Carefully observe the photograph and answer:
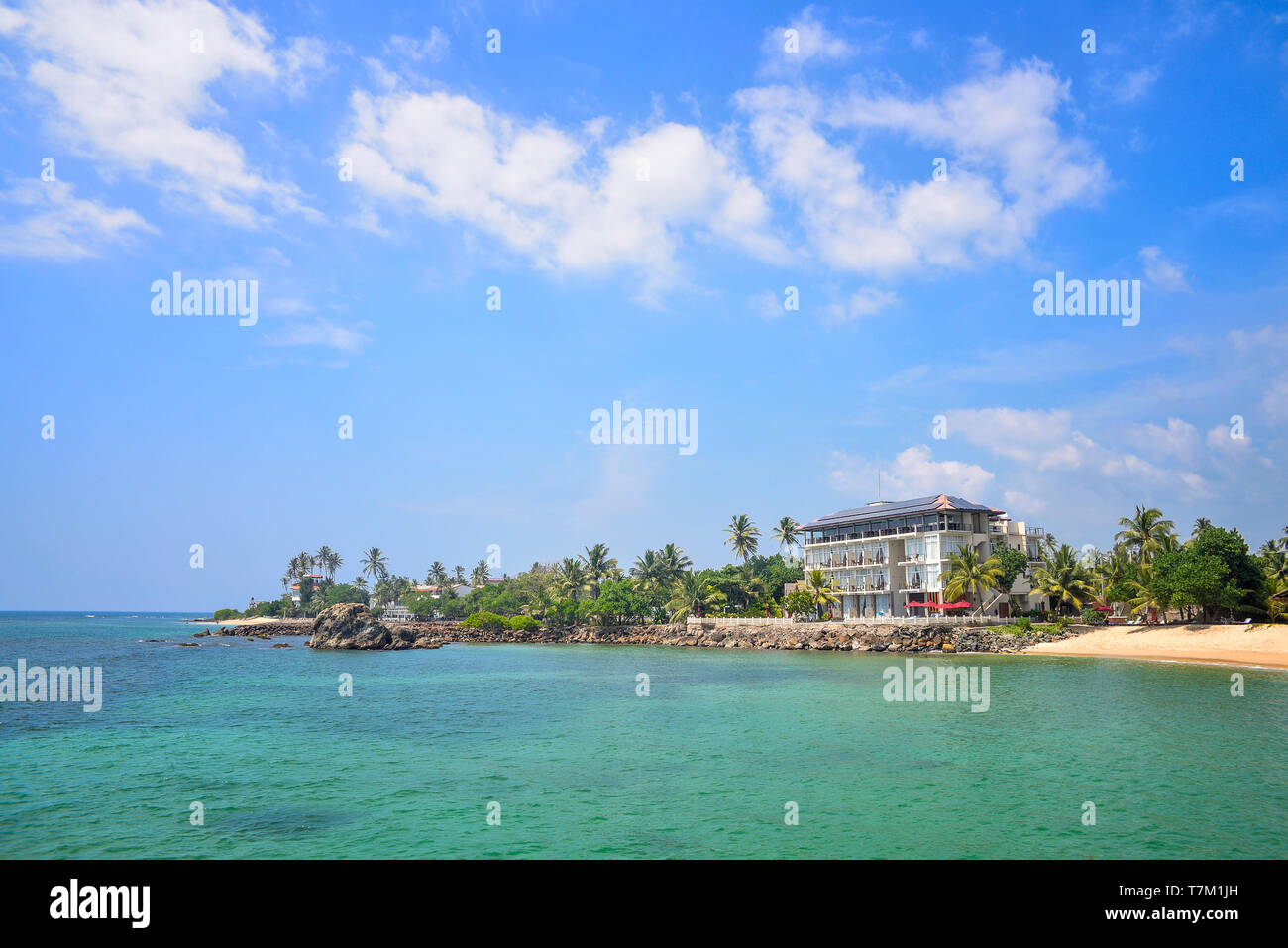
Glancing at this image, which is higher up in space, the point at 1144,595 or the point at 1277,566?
the point at 1277,566

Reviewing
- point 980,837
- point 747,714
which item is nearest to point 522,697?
point 747,714

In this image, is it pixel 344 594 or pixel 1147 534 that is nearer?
pixel 1147 534

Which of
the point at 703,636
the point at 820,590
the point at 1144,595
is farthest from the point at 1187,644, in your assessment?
the point at 703,636

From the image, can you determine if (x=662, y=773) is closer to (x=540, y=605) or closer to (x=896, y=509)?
(x=896, y=509)

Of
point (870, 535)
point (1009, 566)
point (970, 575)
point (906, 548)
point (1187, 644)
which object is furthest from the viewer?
point (870, 535)

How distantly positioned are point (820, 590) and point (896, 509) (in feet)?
43.4

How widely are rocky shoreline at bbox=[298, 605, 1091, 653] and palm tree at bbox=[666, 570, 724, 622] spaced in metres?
2.84

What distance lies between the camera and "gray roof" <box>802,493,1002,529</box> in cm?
8181

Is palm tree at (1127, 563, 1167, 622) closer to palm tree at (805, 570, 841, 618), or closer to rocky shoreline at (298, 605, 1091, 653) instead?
rocky shoreline at (298, 605, 1091, 653)

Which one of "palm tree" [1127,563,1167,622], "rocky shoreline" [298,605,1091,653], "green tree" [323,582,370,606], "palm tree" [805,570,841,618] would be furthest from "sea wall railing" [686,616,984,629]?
"green tree" [323,582,370,606]

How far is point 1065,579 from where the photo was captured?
73.8 metres

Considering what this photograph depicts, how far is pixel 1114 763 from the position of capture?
22078 mm

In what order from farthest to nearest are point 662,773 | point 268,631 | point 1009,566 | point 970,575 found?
point 268,631 → point 1009,566 → point 970,575 → point 662,773
